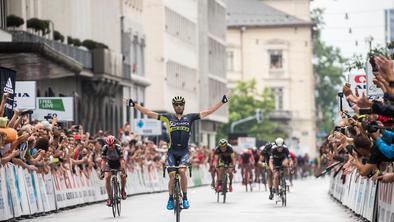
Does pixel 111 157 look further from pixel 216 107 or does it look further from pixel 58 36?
pixel 58 36

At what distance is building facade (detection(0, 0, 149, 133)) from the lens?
151ft

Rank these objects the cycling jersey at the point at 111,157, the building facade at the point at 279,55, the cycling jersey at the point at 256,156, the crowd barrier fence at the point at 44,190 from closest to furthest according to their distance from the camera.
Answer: the crowd barrier fence at the point at 44,190 < the cycling jersey at the point at 111,157 < the cycling jersey at the point at 256,156 < the building facade at the point at 279,55

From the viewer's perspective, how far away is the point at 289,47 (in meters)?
151

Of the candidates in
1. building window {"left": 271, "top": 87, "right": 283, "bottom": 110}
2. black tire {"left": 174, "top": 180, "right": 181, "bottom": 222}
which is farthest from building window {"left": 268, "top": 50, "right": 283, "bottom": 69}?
black tire {"left": 174, "top": 180, "right": 181, "bottom": 222}

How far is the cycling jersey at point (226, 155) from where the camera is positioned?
4400 centimetres

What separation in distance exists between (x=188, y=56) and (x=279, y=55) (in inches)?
1885

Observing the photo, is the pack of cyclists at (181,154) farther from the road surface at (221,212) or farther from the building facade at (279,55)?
the building facade at (279,55)

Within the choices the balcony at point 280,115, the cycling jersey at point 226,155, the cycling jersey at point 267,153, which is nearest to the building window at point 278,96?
the balcony at point 280,115

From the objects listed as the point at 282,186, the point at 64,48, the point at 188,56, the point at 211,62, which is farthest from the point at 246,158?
the point at 211,62

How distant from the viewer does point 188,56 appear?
4136 inches

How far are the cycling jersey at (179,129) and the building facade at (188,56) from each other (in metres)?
63.8

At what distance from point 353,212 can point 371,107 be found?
13996 mm

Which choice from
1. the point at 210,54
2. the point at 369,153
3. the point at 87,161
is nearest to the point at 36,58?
the point at 87,161

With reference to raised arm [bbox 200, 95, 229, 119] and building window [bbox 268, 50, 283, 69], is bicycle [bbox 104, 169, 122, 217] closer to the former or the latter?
raised arm [bbox 200, 95, 229, 119]
